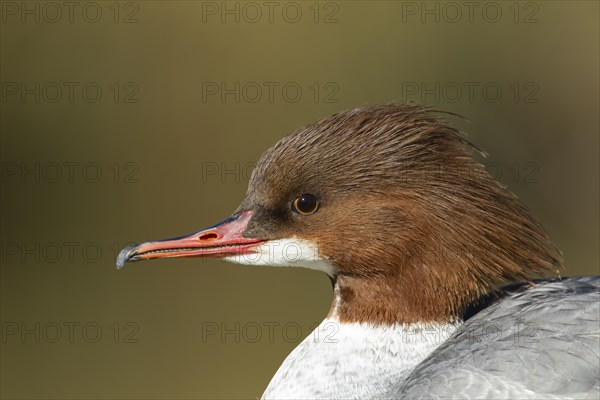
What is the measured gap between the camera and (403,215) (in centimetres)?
284

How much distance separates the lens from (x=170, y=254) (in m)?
2.95

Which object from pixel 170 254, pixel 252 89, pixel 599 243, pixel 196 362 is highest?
pixel 252 89

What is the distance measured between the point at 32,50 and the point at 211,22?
1.29 meters

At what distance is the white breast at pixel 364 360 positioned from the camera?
2863 mm

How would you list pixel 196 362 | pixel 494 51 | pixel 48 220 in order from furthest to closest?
1. pixel 494 51
2. pixel 48 220
3. pixel 196 362

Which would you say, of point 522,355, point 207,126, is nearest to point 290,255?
point 522,355

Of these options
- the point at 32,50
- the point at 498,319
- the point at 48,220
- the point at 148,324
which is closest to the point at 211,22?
the point at 32,50

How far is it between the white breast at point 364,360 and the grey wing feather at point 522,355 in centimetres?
5

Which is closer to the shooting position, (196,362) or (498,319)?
(498,319)

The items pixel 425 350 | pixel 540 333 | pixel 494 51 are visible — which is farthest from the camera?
pixel 494 51

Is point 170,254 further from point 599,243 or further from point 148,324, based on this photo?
point 599,243

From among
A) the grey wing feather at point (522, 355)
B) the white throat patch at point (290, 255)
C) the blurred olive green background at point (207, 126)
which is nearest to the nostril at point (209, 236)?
the white throat patch at point (290, 255)

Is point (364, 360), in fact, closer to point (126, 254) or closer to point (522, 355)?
point (522, 355)

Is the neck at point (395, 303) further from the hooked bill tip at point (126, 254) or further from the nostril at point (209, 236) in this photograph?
the hooked bill tip at point (126, 254)
